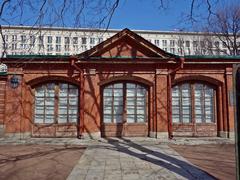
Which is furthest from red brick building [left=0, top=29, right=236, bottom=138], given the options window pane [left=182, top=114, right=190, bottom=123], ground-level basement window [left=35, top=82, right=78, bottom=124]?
window pane [left=182, top=114, right=190, bottom=123]

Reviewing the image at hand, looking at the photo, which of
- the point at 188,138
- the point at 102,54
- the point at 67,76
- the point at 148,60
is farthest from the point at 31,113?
the point at 188,138

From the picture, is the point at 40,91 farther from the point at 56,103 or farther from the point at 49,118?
the point at 49,118

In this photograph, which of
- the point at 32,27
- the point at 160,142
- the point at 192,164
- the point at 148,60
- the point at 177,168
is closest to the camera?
the point at 32,27

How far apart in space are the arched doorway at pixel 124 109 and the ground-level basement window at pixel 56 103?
5.23 feet

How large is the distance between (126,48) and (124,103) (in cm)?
→ 286

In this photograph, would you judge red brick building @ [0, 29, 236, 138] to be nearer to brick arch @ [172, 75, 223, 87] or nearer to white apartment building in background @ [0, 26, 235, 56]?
brick arch @ [172, 75, 223, 87]

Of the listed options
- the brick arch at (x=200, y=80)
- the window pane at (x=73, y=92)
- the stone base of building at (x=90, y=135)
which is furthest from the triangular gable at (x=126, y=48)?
the stone base of building at (x=90, y=135)

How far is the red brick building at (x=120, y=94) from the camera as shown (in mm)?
13570

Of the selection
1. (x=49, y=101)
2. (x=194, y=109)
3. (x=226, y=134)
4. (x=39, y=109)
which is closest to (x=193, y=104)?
(x=194, y=109)

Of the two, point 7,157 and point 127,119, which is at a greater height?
point 127,119

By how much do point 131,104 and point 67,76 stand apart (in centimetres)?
353

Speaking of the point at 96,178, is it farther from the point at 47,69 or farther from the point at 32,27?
the point at 47,69

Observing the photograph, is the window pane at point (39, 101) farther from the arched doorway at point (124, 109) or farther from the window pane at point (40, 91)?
the arched doorway at point (124, 109)

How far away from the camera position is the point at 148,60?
538 inches
